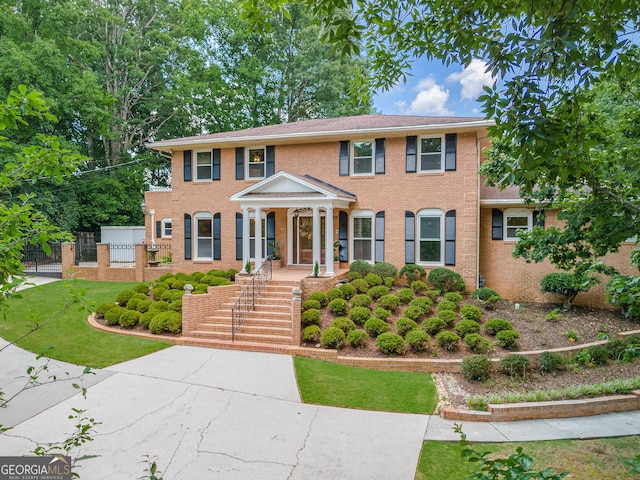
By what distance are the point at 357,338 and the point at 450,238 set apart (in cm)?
619

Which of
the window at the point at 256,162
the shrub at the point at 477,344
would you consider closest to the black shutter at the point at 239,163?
the window at the point at 256,162

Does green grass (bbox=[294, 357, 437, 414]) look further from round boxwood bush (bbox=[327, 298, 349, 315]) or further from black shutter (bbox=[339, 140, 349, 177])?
black shutter (bbox=[339, 140, 349, 177])

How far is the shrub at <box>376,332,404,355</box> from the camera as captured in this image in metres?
8.70

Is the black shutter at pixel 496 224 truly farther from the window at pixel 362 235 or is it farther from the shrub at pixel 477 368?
the shrub at pixel 477 368

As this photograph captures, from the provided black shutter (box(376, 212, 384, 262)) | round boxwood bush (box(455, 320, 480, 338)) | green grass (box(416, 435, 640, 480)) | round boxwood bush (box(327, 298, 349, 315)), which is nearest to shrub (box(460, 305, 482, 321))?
round boxwood bush (box(455, 320, 480, 338))

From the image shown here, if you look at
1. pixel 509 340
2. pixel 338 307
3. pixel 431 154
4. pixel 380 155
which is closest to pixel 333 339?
pixel 338 307

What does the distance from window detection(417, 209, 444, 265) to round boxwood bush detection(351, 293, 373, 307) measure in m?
3.50

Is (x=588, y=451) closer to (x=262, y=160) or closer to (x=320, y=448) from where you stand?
(x=320, y=448)

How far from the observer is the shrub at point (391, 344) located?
28.6 feet

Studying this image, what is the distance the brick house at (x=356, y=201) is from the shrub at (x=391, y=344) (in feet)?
14.5

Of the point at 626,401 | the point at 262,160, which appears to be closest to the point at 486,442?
the point at 626,401

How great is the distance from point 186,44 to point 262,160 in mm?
20381

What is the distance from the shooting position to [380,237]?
14008mm

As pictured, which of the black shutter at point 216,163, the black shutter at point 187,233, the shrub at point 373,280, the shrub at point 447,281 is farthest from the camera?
the black shutter at point 187,233
